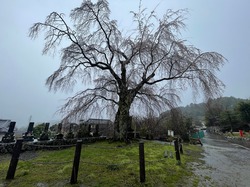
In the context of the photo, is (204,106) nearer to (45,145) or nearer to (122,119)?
(122,119)

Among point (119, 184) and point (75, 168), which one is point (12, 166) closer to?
point (75, 168)

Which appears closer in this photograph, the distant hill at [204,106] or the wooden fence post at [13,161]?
the wooden fence post at [13,161]

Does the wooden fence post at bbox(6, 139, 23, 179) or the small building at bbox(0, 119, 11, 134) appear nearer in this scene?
→ the wooden fence post at bbox(6, 139, 23, 179)

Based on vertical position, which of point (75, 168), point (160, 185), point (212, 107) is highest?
point (212, 107)

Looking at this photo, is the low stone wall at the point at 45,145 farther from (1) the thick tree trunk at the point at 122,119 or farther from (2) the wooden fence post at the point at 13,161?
(1) the thick tree trunk at the point at 122,119

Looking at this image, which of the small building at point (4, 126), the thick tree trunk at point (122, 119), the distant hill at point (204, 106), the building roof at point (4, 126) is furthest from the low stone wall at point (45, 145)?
the building roof at point (4, 126)

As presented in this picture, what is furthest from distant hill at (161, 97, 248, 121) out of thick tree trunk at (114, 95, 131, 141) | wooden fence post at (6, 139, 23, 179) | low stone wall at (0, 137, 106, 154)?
wooden fence post at (6, 139, 23, 179)

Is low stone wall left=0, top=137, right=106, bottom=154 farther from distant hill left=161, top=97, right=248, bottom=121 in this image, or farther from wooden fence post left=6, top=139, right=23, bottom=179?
distant hill left=161, top=97, right=248, bottom=121

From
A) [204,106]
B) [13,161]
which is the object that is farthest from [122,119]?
[13,161]

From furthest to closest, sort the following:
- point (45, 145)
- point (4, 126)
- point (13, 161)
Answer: point (4, 126) → point (45, 145) → point (13, 161)

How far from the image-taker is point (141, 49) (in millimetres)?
8930

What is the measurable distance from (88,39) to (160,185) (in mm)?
8741

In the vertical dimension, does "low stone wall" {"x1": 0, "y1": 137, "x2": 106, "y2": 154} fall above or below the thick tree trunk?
below

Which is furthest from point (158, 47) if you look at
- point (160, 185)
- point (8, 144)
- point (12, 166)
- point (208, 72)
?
point (8, 144)
